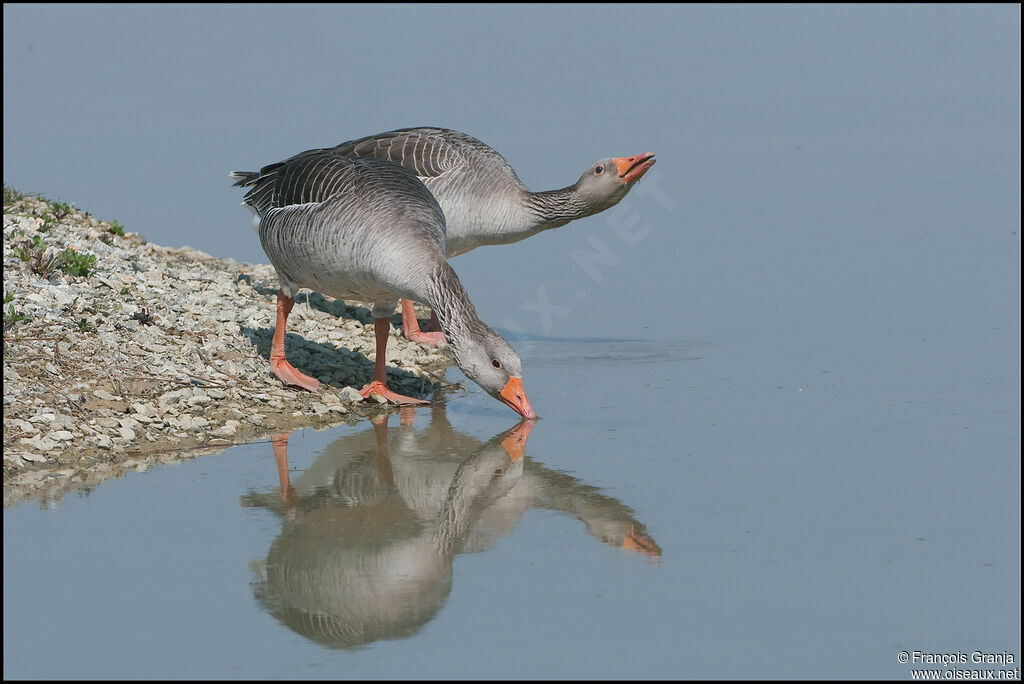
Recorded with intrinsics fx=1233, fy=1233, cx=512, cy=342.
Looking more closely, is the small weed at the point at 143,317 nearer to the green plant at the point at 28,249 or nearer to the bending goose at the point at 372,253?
the bending goose at the point at 372,253

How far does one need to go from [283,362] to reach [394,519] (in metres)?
2.91

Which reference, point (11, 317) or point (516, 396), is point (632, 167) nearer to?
point (516, 396)

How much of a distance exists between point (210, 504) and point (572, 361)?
4.35m

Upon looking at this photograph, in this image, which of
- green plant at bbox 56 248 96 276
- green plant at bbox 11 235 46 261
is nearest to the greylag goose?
green plant at bbox 56 248 96 276

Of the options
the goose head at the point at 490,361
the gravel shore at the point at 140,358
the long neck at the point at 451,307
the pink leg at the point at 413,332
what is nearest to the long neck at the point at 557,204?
the pink leg at the point at 413,332

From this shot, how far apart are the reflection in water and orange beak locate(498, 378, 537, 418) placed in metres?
0.21

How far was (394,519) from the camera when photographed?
670 centimetres

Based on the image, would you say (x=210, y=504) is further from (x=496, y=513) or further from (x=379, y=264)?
(x=379, y=264)

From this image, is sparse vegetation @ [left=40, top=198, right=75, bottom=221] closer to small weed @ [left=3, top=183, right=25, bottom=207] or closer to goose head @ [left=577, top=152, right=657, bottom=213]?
small weed @ [left=3, top=183, right=25, bottom=207]

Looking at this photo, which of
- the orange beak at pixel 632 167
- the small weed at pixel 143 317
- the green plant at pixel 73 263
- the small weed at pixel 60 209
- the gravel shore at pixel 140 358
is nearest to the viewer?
the gravel shore at pixel 140 358

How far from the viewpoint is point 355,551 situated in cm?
620

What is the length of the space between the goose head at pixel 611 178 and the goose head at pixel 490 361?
350cm

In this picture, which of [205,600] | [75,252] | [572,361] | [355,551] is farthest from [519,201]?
[205,600]

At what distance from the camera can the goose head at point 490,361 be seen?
8.09 meters
